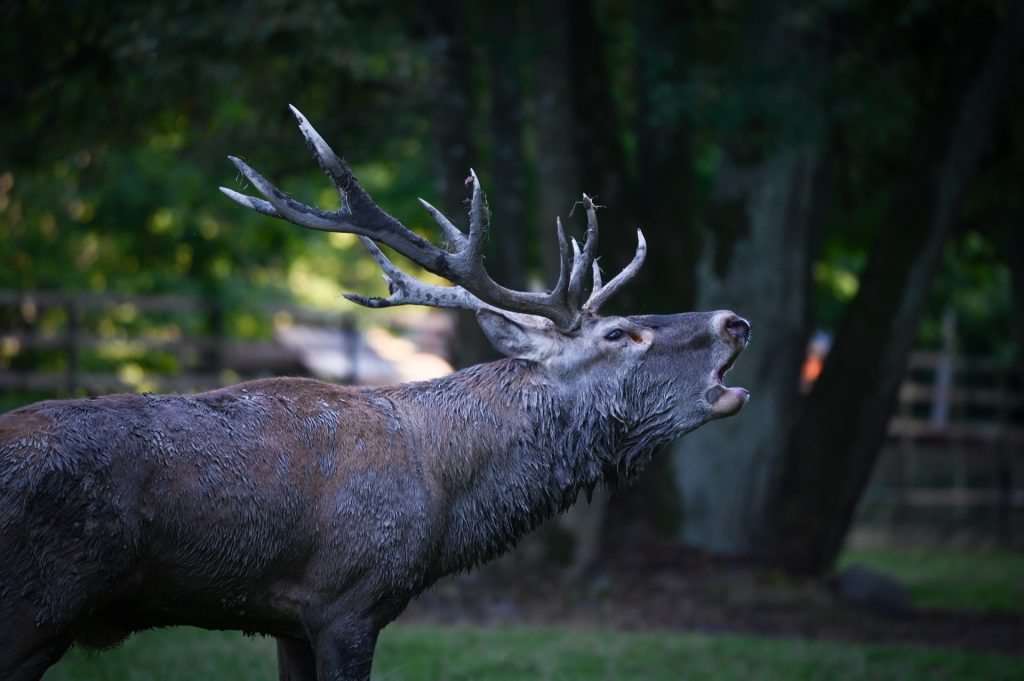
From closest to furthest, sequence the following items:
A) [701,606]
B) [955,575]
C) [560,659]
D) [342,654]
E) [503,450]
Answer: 1. [342,654]
2. [503,450]
3. [560,659]
4. [701,606]
5. [955,575]

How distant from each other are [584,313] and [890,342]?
659 cm

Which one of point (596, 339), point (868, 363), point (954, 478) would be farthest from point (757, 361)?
point (954, 478)

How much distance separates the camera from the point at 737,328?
203 inches

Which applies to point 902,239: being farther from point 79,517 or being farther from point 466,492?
point 79,517

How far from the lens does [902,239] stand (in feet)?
35.8

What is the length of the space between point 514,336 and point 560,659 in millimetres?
3131

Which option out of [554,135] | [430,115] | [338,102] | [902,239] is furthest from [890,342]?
[338,102]

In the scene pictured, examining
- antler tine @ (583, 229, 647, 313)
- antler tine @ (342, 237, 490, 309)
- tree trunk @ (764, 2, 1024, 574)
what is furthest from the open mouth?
tree trunk @ (764, 2, 1024, 574)

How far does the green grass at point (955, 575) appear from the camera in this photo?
11477mm

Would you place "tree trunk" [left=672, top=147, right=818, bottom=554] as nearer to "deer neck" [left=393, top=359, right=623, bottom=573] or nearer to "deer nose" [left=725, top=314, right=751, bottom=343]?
"deer nose" [left=725, top=314, right=751, bottom=343]

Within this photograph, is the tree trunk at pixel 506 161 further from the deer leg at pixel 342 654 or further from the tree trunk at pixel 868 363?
the deer leg at pixel 342 654

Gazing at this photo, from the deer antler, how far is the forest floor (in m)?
4.75

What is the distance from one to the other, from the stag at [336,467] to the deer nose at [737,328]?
0.01 metres

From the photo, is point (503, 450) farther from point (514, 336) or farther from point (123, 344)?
point (123, 344)
